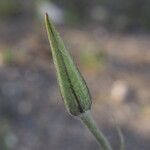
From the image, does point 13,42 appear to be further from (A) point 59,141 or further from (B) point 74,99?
(B) point 74,99

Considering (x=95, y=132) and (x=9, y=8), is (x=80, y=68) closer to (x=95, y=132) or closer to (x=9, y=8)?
(x=9, y=8)

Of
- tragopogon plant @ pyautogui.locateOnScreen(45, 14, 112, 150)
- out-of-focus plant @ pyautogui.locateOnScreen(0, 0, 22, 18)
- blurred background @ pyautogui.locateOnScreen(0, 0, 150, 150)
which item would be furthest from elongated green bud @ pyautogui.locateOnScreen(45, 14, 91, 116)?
out-of-focus plant @ pyautogui.locateOnScreen(0, 0, 22, 18)

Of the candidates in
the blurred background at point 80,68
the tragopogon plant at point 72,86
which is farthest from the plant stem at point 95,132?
the blurred background at point 80,68

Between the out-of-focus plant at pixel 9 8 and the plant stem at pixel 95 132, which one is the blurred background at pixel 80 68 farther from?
the plant stem at pixel 95 132

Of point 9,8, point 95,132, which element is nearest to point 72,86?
point 95,132

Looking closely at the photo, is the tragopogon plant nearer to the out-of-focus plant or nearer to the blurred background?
the blurred background

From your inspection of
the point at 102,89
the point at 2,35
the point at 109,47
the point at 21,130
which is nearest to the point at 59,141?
the point at 21,130
